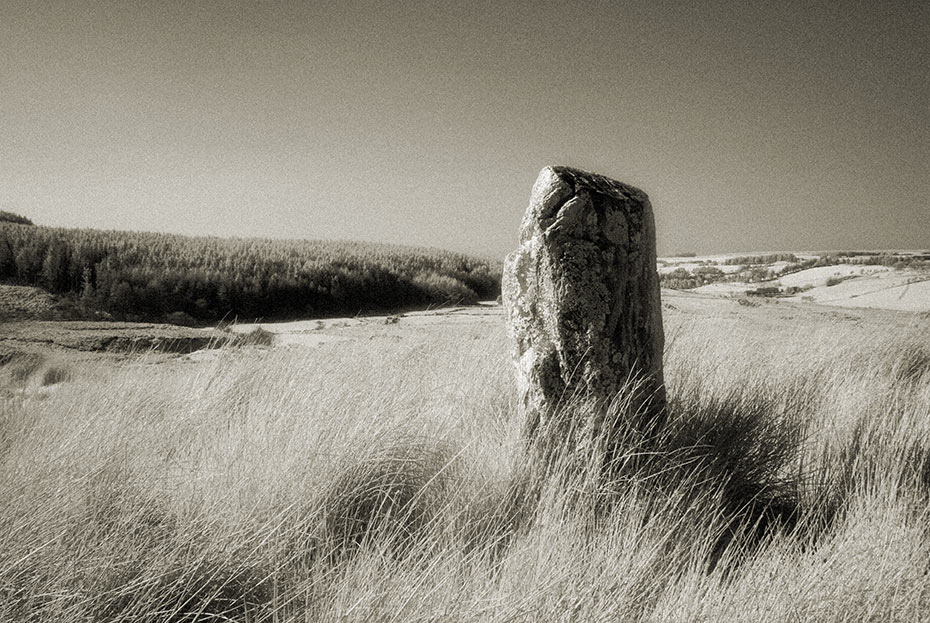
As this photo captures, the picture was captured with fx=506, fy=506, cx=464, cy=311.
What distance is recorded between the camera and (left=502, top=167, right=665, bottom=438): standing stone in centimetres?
230

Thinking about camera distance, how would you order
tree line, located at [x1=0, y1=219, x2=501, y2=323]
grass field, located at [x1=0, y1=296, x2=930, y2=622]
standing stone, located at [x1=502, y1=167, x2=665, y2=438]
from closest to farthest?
1. grass field, located at [x1=0, y1=296, x2=930, y2=622]
2. standing stone, located at [x1=502, y1=167, x2=665, y2=438]
3. tree line, located at [x1=0, y1=219, x2=501, y2=323]

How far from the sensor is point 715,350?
428 cm

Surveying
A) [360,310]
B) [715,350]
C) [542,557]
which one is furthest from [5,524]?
[360,310]

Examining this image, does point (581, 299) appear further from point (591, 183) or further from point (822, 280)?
point (822, 280)

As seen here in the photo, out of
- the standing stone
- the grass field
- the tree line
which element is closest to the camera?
the grass field

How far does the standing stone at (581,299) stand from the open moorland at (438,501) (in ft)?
0.63

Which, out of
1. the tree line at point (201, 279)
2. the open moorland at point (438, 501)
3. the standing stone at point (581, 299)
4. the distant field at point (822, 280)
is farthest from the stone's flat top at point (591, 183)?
the distant field at point (822, 280)

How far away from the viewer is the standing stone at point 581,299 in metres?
2.30

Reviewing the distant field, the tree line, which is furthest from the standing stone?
the distant field

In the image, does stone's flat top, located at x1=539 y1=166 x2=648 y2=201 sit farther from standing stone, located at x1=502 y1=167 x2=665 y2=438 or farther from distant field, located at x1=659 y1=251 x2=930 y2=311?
distant field, located at x1=659 y1=251 x2=930 y2=311

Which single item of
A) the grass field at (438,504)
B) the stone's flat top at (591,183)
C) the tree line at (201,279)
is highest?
the stone's flat top at (591,183)

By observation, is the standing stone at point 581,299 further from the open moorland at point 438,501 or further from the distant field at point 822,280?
the distant field at point 822,280

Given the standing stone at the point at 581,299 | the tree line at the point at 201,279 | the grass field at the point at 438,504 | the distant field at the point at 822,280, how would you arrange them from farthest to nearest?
the distant field at the point at 822,280
the tree line at the point at 201,279
the standing stone at the point at 581,299
the grass field at the point at 438,504

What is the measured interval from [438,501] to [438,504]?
0.01m
